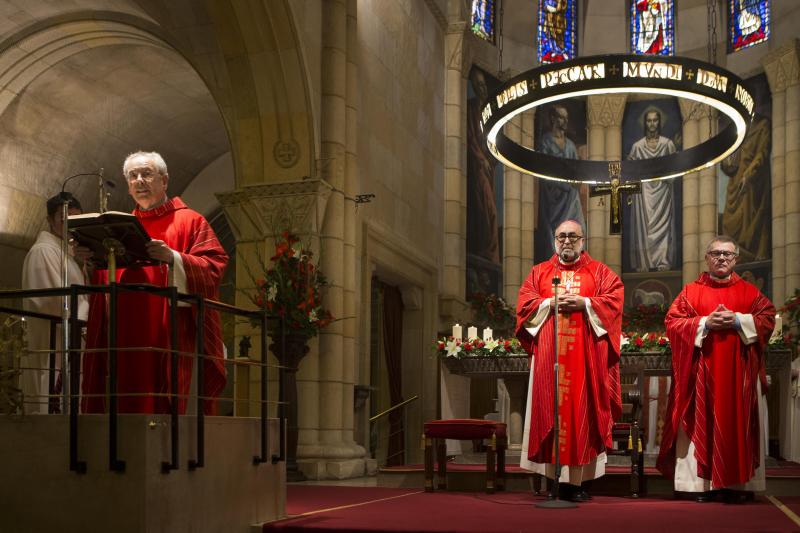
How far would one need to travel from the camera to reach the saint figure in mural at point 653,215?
1966 cm

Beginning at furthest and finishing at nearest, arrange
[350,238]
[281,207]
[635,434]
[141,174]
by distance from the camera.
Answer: [350,238]
[281,207]
[635,434]
[141,174]

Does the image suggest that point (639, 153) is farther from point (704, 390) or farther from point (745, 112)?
point (704, 390)

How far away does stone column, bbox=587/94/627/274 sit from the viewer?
773 inches

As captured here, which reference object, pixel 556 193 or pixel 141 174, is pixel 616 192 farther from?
pixel 556 193

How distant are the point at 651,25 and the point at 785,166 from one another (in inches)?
177

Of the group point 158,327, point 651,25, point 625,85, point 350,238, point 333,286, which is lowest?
point 158,327

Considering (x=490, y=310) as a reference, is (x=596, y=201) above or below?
above

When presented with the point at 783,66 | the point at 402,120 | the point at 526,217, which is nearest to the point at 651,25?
the point at 783,66

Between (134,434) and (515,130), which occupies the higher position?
(515,130)

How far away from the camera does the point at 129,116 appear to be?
1470 cm

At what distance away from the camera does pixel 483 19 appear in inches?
750

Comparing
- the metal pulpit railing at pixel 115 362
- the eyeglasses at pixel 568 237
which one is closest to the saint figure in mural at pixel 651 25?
the eyeglasses at pixel 568 237

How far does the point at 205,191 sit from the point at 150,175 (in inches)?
420

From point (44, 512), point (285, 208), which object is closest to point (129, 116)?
point (285, 208)
